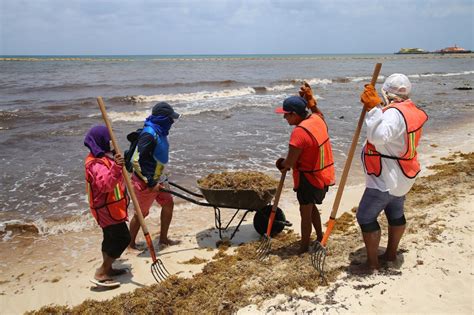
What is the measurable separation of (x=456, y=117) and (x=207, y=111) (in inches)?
425

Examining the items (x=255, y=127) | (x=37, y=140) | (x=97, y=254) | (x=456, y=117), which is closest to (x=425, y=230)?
(x=97, y=254)

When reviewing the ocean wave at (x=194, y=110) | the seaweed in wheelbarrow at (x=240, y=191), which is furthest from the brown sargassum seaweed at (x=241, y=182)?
the ocean wave at (x=194, y=110)

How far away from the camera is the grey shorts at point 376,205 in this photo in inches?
144

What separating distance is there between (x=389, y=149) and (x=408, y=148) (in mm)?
162

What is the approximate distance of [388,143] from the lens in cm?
348

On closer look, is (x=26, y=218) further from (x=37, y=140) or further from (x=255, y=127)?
(x=255, y=127)

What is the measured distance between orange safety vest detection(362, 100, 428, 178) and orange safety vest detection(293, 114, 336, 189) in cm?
66

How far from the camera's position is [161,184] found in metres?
5.11

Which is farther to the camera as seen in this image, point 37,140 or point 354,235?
point 37,140

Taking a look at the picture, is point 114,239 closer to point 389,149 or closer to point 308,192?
point 308,192

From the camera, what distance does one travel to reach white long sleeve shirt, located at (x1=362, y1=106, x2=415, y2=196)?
3.33m

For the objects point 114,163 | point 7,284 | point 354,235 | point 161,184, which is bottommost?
point 7,284

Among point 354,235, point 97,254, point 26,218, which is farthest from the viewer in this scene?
point 26,218

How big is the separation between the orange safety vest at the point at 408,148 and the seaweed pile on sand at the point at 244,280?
111 centimetres
